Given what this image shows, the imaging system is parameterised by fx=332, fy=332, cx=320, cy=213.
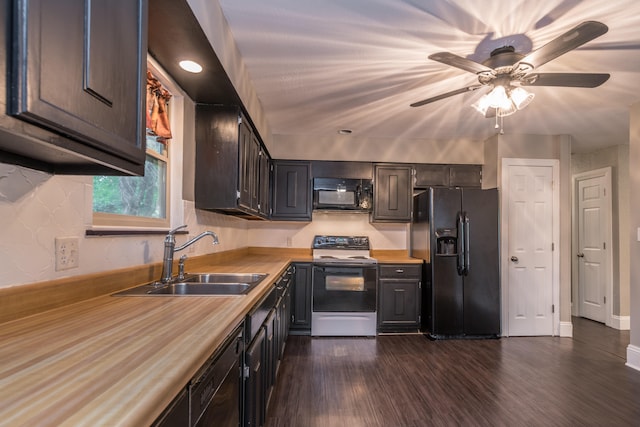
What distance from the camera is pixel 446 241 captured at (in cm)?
386

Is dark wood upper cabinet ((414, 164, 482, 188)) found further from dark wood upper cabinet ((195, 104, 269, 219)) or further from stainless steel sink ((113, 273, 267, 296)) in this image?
stainless steel sink ((113, 273, 267, 296))

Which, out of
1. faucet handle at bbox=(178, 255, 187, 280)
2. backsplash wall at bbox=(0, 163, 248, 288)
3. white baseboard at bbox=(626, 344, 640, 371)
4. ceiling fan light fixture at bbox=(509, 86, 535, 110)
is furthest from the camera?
white baseboard at bbox=(626, 344, 640, 371)

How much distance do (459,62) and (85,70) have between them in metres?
1.89

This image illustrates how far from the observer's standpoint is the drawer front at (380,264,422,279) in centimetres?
393

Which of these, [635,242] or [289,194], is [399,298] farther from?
[635,242]

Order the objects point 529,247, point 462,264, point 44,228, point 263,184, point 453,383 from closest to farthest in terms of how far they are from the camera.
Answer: point 44,228, point 453,383, point 263,184, point 462,264, point 529,247

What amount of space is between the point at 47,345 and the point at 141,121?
64 centimetres

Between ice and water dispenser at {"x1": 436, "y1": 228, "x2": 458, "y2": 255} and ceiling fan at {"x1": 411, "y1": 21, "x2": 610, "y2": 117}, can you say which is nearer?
ceiling fan at {"x1": 411, "y1": 21, "x2": 610, "y2": 117}

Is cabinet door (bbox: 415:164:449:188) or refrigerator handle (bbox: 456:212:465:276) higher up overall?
cabinet door (bbox: 415:164:449:188)

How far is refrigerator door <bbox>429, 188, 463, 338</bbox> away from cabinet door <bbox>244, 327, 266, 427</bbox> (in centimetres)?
251

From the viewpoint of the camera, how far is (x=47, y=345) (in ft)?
2.84

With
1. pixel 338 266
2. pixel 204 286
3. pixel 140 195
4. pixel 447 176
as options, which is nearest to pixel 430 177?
pixel 447 176

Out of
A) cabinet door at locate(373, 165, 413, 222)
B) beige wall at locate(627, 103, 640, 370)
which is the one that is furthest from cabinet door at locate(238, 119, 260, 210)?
beige wall at locate(627, 103, 640, 370)

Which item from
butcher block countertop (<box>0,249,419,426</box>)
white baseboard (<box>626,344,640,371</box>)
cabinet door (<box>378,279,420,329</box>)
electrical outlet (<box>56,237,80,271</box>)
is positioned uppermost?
electrical outlet (<box>56,237,80,271</box>)
